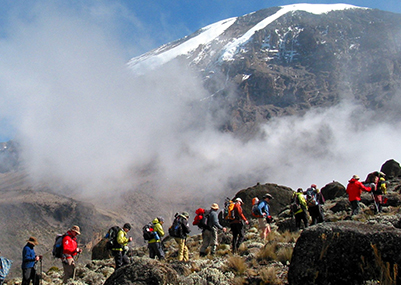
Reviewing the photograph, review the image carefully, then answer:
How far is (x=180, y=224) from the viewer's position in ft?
34.6

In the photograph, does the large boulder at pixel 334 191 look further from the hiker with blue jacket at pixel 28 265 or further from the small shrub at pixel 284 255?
the hiker with blue jacket at pixel 28 265

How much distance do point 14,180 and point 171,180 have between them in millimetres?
99664

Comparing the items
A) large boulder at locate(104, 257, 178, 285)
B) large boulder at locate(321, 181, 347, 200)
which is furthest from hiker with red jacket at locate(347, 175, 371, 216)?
large boulder at locate(321, 181, 347, 200)

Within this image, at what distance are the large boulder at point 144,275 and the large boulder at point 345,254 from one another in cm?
218

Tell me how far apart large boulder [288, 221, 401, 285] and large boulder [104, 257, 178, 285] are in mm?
2176

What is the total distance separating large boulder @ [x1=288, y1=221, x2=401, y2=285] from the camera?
4.58 meters

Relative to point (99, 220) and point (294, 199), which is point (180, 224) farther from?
point (99, 220)

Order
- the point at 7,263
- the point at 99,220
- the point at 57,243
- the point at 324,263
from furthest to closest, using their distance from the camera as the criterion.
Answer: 1. the point at 99,220
2. the point at 57,243
3. the point at 7,263
4. the point at 324,263

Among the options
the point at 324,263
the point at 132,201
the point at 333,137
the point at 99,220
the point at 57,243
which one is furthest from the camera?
the point at 333,137

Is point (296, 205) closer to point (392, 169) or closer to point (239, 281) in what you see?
point (239, 281)

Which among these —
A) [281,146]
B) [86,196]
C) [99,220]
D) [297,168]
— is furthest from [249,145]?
[99,220]

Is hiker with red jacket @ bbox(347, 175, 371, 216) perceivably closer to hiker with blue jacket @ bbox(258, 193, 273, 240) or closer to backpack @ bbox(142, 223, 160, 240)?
hiker with blue jacket @ bbox(258, 193, 273, 240)

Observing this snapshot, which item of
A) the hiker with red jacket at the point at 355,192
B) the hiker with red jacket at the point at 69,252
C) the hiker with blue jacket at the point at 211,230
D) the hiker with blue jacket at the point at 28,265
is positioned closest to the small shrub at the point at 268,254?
the hiker with blue jacket at the point at 211,230

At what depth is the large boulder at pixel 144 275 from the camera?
559 centimetres
